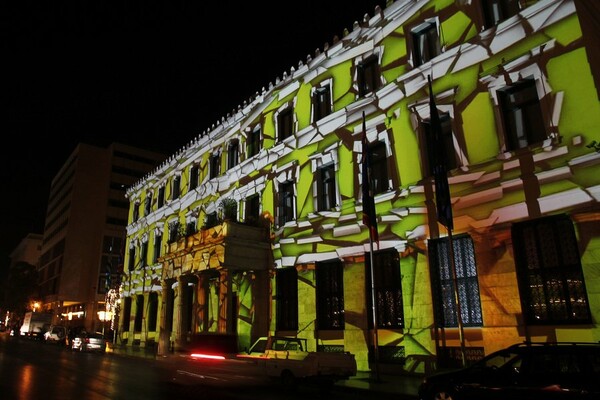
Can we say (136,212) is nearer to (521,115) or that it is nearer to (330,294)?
(330,294)

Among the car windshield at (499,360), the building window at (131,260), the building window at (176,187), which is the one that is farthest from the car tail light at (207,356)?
the building window at (131,260)

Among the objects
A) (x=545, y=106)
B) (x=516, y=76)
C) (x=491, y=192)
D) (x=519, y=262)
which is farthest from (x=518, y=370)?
(x=516, y=76)

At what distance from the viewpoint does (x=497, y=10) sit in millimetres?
16562

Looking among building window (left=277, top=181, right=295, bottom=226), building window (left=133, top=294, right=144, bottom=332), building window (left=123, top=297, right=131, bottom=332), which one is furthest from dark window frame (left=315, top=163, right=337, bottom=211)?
building window (left=123, top=297, right=131, bottom=332)

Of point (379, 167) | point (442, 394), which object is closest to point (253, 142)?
point (379, 167)

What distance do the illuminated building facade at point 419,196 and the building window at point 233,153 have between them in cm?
142

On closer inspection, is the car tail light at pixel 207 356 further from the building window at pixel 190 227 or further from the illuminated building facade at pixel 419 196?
the building window at pixel 190 227

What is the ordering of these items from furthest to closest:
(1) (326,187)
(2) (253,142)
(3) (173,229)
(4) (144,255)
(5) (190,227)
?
1. (4) (144,255)
2. (3) (173,229)
3. (5) (190,227)
4. (2) (253,142)
5. (1) (326,187)

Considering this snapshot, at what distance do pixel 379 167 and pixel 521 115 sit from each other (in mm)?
6284

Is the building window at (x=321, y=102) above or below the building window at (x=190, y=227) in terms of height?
above

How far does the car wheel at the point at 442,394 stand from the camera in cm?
905

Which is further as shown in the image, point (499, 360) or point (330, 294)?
point (330, 294)

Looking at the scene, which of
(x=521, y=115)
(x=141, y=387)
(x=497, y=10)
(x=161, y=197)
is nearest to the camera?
(x=141, y=387)

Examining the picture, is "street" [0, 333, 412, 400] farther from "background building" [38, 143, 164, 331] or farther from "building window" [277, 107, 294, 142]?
"background building" [38, 143, 164, 331]
